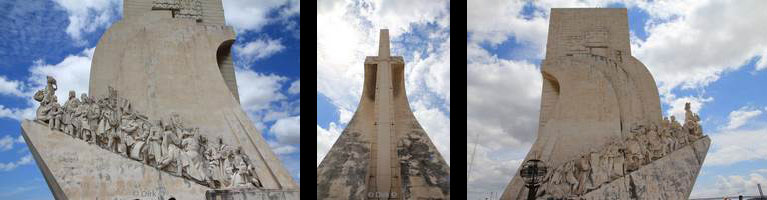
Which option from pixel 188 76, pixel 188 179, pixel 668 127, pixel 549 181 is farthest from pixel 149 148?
pixel 668 127

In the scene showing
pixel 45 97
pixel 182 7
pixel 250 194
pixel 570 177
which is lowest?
pixel 250 194

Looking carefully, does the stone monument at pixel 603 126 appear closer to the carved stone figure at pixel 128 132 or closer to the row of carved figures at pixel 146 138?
the row of carved figures at pixel 146 138

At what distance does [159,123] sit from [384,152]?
2429 millimetres

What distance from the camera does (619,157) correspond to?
7.58m

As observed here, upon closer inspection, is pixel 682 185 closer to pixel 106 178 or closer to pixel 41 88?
pixel 106 178

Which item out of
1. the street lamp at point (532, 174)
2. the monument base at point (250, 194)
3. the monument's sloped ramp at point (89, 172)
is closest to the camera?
the monument's sloped ramp at point (89, 172)

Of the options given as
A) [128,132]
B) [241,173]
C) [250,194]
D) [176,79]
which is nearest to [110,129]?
[128,132]

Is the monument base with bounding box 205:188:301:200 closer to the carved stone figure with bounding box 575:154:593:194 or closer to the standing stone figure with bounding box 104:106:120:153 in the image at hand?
the standing stone figure with bounding box 104:106:120:153

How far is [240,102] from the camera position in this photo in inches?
323

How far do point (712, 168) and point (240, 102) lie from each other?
418 centimetres

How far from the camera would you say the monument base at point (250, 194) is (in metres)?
7.13

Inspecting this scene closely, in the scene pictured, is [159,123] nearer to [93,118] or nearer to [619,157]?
[93,118]

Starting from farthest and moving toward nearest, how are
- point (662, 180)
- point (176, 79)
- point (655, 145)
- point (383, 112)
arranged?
point (383, 112) → point (176, 79) → point (655, 145) → point (662, 180)

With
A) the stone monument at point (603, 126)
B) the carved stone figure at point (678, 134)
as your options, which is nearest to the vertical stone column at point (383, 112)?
the stone monument at point (603, 126)
